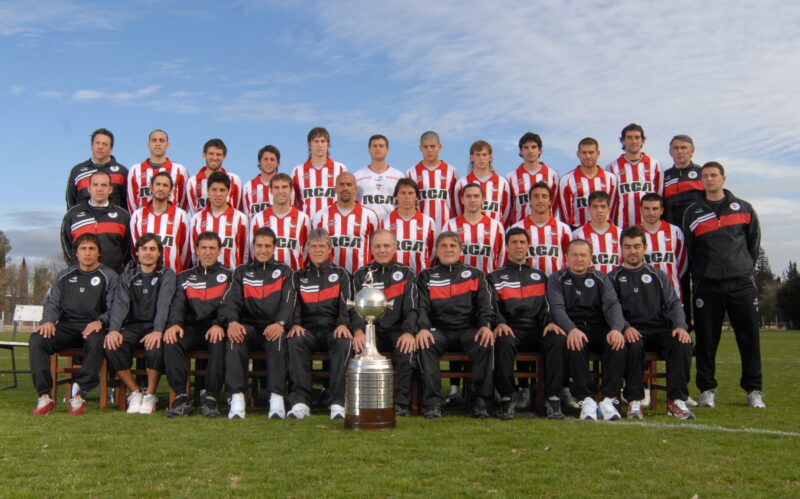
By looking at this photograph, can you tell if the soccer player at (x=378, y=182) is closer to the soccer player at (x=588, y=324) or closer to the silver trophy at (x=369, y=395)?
the soccer player at (x=588, y=324)

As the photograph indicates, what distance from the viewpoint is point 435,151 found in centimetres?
779

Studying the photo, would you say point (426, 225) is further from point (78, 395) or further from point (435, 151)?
point (78, 395)

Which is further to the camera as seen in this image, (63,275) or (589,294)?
(63,275)

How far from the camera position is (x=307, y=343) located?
19.9 feet

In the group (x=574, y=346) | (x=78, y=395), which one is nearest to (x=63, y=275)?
(x=78, y=395)

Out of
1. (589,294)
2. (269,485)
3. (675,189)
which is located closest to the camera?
(269,485)

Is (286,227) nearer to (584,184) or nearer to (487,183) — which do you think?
(487,183)

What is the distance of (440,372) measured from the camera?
232 inches

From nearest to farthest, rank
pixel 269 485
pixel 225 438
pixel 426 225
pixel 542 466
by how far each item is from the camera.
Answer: pixel 269 485, pixel 542 466, pixel 225 438, pixel 426 225

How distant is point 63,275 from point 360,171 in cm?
325

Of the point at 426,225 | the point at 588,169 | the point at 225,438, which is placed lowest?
the point at 225,438

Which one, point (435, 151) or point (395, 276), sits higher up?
point (435, 151)

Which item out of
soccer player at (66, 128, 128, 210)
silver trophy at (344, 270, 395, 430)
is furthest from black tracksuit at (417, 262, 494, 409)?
soccer player at (66, 128, 128, 210)

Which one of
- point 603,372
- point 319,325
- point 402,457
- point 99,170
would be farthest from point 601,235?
point 99,170
